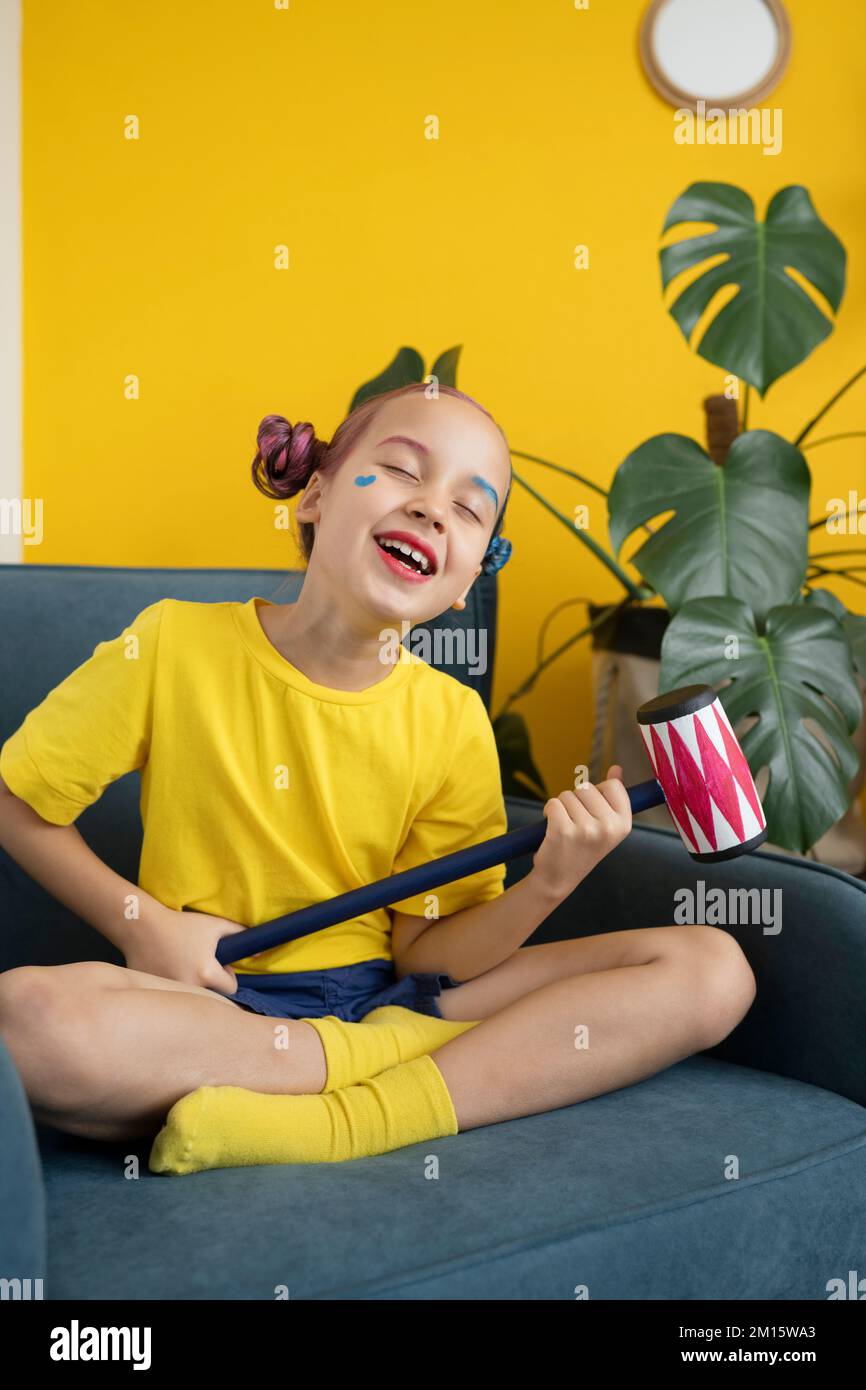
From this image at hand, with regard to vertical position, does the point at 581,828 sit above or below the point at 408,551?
below

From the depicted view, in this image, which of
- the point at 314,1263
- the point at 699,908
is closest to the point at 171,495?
the point at 699,908

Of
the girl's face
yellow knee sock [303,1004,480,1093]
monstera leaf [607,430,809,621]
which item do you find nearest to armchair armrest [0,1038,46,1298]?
yellow knee sock [303,1004,480,1093]

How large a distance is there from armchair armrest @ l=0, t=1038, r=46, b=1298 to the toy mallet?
41cm

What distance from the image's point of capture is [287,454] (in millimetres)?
1248

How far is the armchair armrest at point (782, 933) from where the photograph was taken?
1092mm

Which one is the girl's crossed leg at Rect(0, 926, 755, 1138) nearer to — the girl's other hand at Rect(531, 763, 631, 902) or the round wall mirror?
the girl's other hand at Rect(531, 763, 631, 902)

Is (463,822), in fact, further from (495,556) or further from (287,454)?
(287,454)

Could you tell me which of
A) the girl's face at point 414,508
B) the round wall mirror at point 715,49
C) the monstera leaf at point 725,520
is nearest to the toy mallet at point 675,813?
the girl's face at point 414,508

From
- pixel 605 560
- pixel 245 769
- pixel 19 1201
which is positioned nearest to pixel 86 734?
pixel 245 769

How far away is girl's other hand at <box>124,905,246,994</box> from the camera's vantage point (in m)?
1.11

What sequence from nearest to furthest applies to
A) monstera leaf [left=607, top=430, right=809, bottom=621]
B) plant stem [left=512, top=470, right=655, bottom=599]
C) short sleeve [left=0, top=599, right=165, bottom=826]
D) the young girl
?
the young girl < short sleeve [left=0, top=599, right=165, bottom=826] < monstera leaf [left=607, top=430, right=809, bottom=621] < plant stem [left=512, top=470, right=655, bottom=599]

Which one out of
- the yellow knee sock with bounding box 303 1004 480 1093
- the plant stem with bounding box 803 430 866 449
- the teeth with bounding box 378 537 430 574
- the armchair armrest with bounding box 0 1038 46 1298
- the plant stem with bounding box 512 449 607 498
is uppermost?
the plant stem with bounding box 803 430 866 449

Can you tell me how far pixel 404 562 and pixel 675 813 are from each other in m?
0.31

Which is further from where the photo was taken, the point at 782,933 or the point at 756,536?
the point at 756,536
